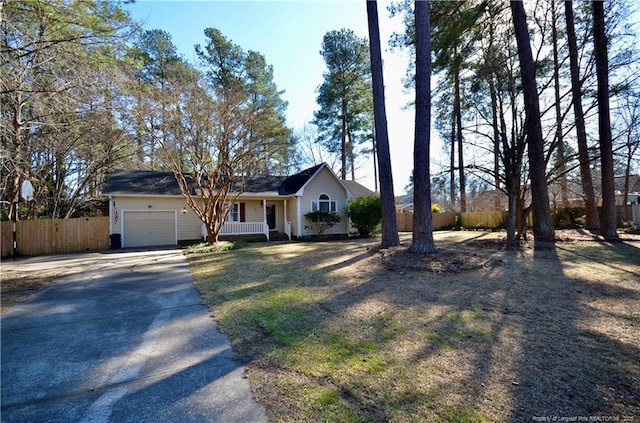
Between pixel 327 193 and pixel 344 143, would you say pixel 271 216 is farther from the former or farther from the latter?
pixel 344 143

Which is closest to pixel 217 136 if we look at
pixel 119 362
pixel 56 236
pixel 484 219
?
pixel 56 236

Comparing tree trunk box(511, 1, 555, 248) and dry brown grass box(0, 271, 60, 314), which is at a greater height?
tree trunk box(511, 1, 555, 248)

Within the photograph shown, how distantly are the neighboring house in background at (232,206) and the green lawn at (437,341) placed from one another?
9.42 meters

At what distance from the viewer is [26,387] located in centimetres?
258

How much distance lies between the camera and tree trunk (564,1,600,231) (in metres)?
11.0

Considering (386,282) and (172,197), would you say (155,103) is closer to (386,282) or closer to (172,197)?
(172,197)

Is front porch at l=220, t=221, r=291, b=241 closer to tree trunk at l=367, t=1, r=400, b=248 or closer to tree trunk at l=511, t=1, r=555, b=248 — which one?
tree trunk at l=367, t=1, r=400, b=248

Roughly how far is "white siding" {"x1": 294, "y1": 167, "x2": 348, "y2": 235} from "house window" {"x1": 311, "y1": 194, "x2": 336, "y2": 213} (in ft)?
0.61

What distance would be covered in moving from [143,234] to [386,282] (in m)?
13.3

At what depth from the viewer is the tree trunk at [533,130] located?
10.5 m

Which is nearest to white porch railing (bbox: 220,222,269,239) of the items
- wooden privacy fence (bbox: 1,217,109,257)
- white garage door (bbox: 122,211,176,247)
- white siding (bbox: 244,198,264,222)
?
white siding (bbox: 244,198,264,222)

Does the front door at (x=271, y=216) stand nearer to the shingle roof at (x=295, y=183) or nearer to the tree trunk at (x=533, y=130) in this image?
the shingle roof at (x=295, y=183)

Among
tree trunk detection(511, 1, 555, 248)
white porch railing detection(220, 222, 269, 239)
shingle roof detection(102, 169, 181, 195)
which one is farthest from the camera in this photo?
white porch railing detection(220, 222, 269, 239)

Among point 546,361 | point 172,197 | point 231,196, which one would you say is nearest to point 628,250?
point 546,361
